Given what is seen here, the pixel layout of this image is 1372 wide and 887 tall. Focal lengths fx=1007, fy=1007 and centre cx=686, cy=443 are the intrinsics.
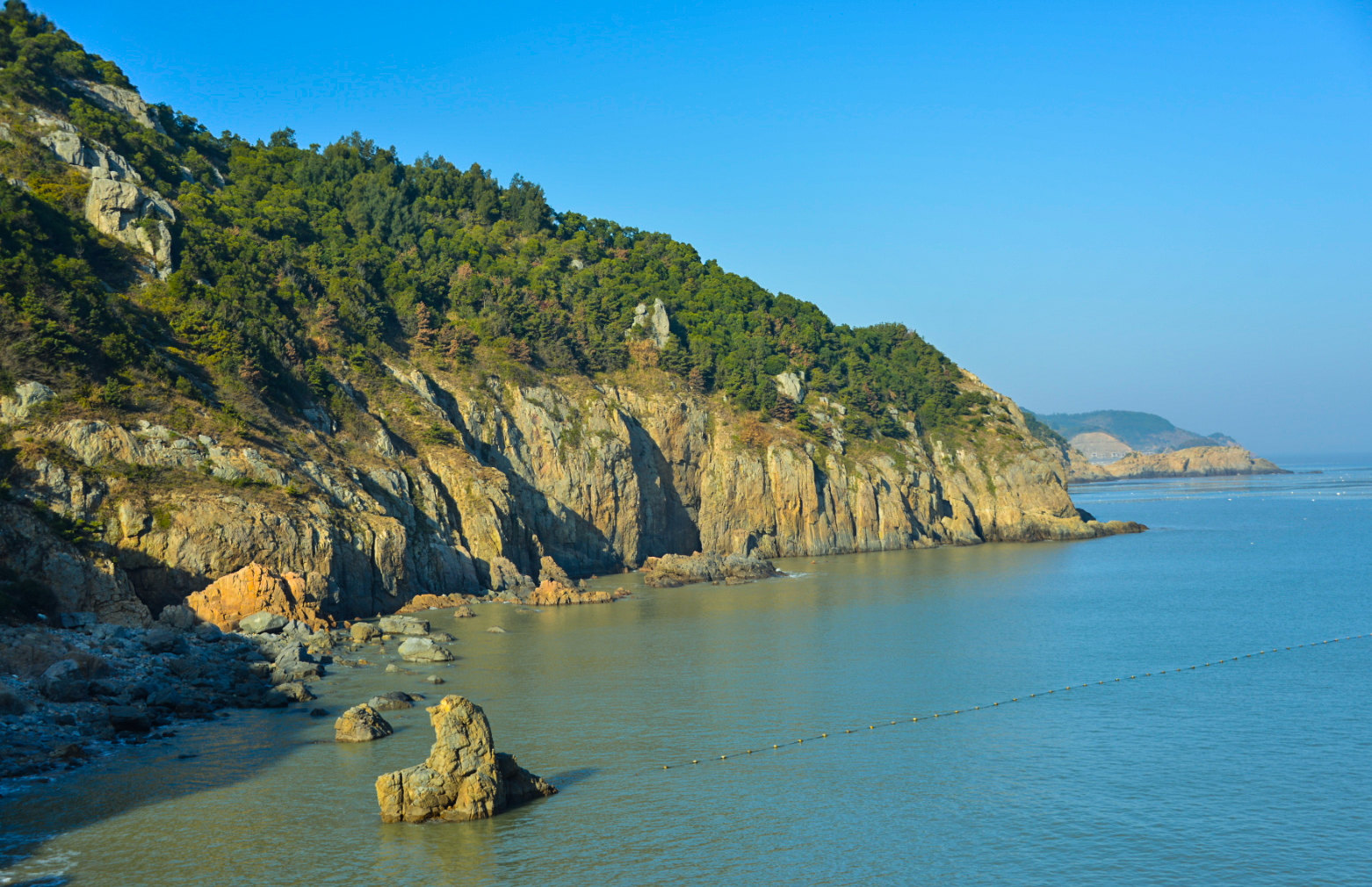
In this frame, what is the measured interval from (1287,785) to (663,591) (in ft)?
144

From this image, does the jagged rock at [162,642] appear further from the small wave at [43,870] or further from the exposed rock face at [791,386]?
the exposed rock face at [791,386]

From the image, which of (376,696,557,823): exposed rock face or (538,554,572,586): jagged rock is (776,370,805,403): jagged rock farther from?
(376,696,557,823): exposed rock face

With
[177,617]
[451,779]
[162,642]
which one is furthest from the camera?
[177,617]

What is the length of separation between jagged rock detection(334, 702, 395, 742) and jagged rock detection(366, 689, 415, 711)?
9.10 ft

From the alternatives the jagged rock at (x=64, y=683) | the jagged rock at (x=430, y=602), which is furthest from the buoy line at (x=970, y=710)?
the jagged rock at (x=430, y=602)

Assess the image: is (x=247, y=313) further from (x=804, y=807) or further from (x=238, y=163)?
(x=804, y=807)

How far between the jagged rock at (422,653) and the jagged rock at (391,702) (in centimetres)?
680

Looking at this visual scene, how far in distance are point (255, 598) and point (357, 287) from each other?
127 ft

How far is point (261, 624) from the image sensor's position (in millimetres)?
43938

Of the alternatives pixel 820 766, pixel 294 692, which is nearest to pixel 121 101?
pixel 294 692

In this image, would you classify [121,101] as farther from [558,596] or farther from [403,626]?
[403,626]

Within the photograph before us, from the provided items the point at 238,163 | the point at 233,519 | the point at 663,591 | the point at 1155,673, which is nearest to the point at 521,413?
the point at 663,591

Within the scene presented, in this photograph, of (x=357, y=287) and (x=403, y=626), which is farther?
(x=357, y=287)

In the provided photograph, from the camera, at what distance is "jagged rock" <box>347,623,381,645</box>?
151ft
